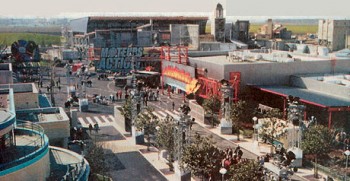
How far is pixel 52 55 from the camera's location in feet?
460

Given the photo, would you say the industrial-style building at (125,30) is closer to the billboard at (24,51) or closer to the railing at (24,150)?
the billboard at (24,51)

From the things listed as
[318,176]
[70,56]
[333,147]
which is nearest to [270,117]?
[333,147]

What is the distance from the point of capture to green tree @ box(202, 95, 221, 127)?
55.9 meters

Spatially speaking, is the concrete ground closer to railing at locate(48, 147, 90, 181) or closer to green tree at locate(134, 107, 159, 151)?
green tree at locate(134, 107, 159, 151)

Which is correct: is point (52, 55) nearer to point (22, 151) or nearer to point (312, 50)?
point (312, 50)

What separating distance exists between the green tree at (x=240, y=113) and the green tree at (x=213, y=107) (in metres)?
4.03

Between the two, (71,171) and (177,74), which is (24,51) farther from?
(71,171)

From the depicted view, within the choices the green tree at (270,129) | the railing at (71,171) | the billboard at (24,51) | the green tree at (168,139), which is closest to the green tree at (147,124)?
the green tree at (168,139)

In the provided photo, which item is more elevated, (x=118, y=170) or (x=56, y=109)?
(x=56, y=109)

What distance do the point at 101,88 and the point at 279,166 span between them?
6216cm

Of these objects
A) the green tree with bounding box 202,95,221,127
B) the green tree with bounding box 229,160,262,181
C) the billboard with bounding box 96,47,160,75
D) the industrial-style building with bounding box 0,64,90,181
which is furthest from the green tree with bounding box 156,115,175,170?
the billboard with bounding box 96,47,160,75

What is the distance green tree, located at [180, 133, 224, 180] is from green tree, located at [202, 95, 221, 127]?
21.6 meters

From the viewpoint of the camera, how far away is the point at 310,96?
52438 millimetres

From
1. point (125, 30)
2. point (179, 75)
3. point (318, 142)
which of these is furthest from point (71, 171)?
point (125, 30)
